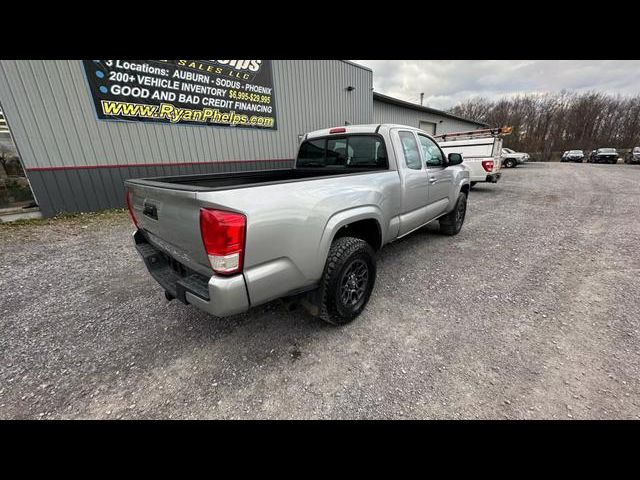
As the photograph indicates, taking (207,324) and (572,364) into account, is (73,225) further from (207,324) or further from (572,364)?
(572,364)

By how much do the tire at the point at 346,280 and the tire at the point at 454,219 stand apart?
119 inches

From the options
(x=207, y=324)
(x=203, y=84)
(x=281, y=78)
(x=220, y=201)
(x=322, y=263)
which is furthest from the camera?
(x=281, y=78)

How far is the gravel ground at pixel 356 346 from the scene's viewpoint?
1796 mm

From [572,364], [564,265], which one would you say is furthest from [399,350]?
[564,265]

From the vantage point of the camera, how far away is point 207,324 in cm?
264

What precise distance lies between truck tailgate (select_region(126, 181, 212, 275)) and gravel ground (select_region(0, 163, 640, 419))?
92cm

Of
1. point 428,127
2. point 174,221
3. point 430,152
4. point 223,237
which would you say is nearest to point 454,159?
point 430,152

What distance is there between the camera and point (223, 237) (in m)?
1.59

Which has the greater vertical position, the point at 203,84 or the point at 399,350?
the point at 203,84

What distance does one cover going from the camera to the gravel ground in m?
1.80

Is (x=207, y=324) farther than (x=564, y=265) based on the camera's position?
No

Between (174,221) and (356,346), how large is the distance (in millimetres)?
1840

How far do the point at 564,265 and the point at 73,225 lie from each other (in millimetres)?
9544

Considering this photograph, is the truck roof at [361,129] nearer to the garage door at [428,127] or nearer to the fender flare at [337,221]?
the fender flare at [337,221]
